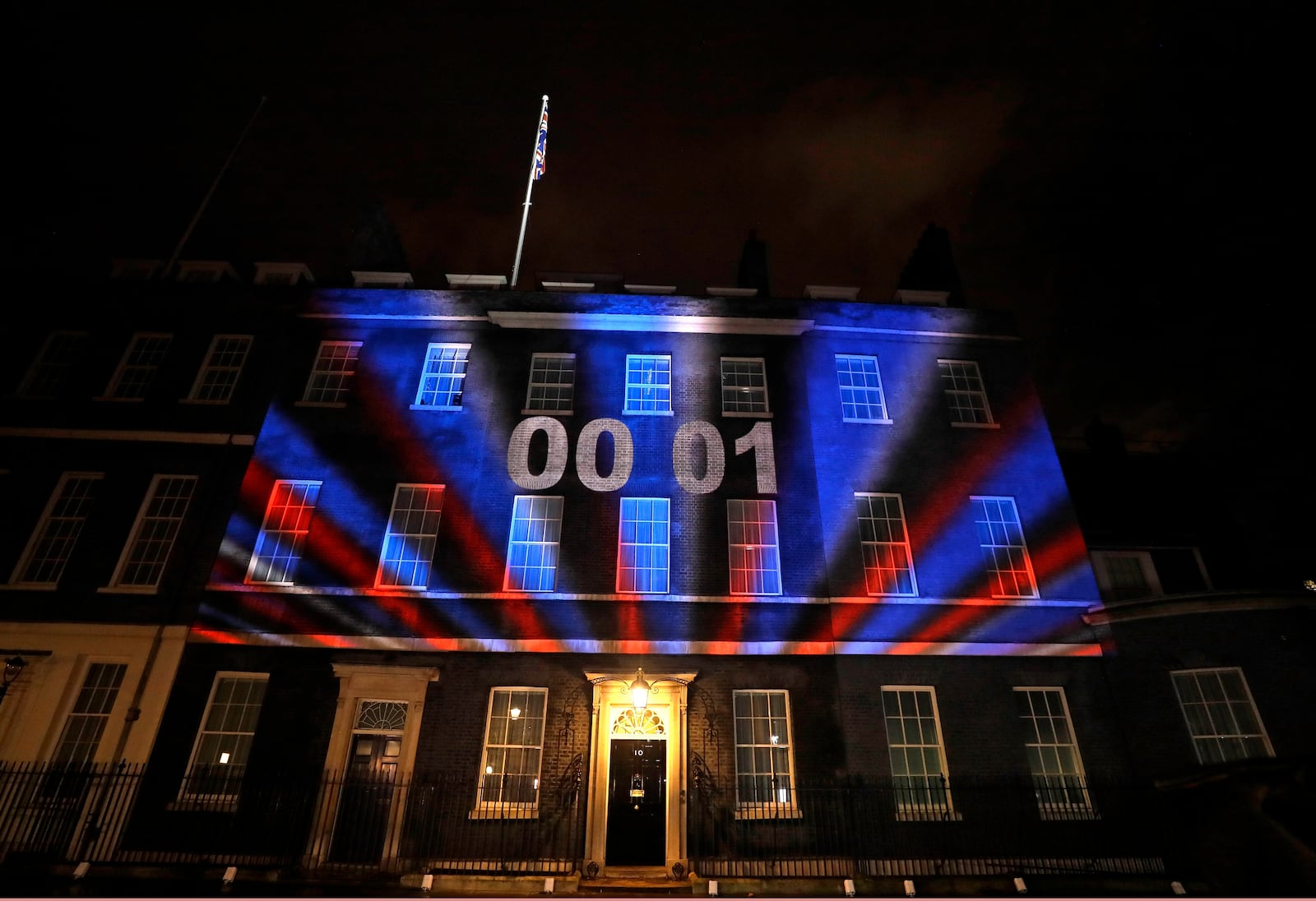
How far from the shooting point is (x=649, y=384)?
18.6 meters

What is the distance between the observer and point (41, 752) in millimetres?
14359

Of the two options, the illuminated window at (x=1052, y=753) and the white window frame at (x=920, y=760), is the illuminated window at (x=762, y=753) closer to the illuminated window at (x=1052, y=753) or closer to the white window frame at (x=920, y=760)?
the white window frame at (x=920, y=760)

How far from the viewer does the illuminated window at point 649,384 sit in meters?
18.2

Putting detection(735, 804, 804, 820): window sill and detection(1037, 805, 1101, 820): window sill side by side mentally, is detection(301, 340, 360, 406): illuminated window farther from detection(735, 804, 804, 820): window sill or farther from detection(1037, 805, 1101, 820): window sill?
detection(1037, 805, 1101, 820): window sill

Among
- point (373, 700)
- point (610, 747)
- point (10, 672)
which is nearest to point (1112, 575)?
point (610, 747)

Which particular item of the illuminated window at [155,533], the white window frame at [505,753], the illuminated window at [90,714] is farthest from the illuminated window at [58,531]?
the white window frame at [505,753]

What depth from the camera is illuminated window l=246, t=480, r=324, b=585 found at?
16.1m

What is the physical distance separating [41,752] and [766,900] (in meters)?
16.6

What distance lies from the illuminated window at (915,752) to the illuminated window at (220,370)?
20.1 m

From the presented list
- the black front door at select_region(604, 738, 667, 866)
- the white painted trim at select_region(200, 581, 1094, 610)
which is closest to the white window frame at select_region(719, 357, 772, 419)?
the white painted trim at select_region(200, 581, 1094, 610)

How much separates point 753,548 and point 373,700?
10018 millimetres

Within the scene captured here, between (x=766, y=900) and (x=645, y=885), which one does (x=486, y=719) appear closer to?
(x=645, y=885)

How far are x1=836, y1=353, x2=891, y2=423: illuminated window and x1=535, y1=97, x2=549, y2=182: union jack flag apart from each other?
1347 centimetres

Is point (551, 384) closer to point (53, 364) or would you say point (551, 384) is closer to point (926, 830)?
point (926, 830)
